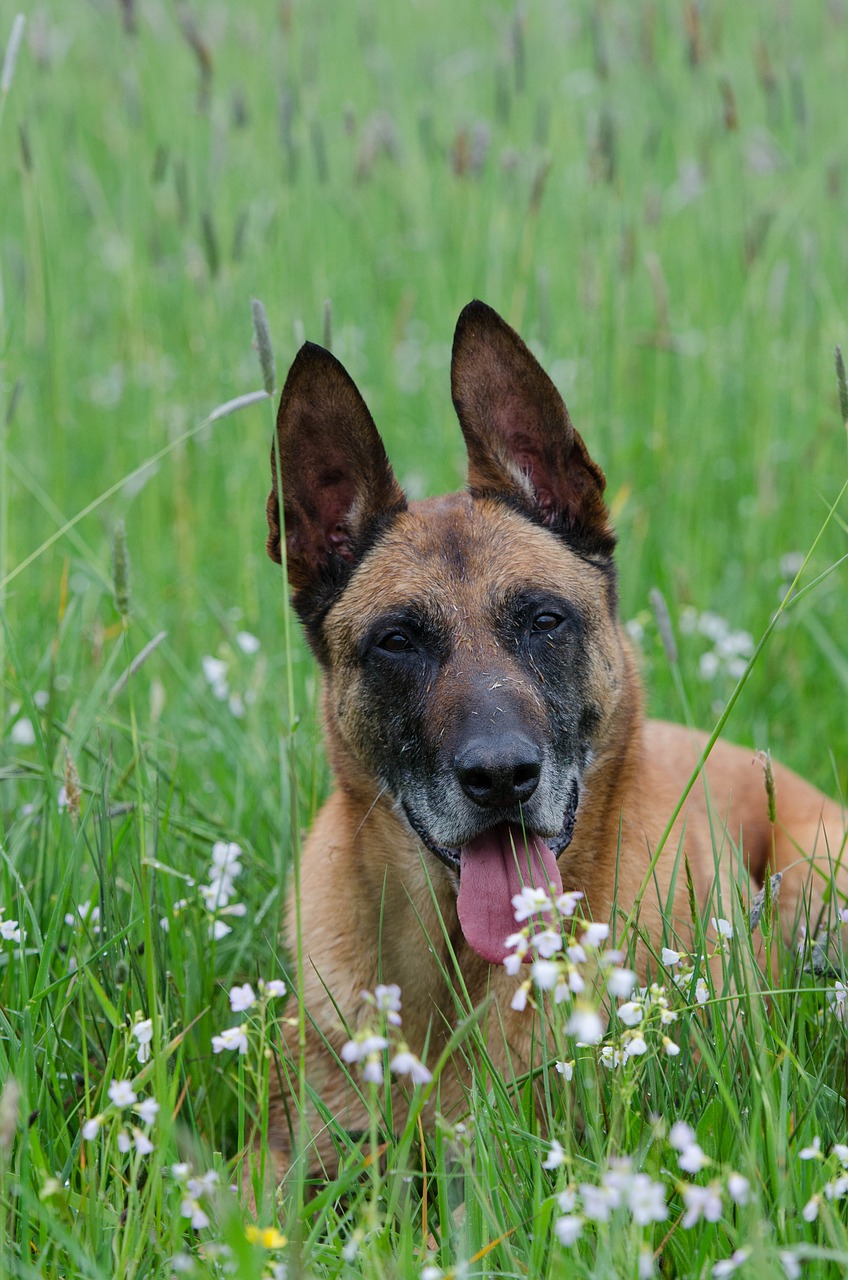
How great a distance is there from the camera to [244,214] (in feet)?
15.5

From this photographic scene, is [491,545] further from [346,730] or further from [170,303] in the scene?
[170,303]

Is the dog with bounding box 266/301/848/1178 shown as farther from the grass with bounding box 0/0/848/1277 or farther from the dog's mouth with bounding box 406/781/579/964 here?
the grass with bounding box 0/0/848/1277

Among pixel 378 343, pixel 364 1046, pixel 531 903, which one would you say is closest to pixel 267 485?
pixel 378 343

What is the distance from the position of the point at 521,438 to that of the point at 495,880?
1.26 meters

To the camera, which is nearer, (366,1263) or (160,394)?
(366,1263)

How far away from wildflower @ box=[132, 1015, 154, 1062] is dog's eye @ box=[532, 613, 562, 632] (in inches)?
55.7

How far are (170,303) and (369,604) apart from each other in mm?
4542

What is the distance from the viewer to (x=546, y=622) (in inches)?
128

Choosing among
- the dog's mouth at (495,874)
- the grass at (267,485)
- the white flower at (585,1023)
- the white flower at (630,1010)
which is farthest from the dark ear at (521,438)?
the white flower at (585,1023)

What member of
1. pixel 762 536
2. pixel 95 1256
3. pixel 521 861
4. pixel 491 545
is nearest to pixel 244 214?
pixel 491 545

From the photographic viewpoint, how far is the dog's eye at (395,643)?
3240mm

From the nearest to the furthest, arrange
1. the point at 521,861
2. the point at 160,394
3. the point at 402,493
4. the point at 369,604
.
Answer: the point at 521,861, the point at 369,604, the point at 402,493, the point at 160,394

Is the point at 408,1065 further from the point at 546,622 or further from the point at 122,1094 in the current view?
the point at 546,622

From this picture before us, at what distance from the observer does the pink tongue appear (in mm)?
2819
